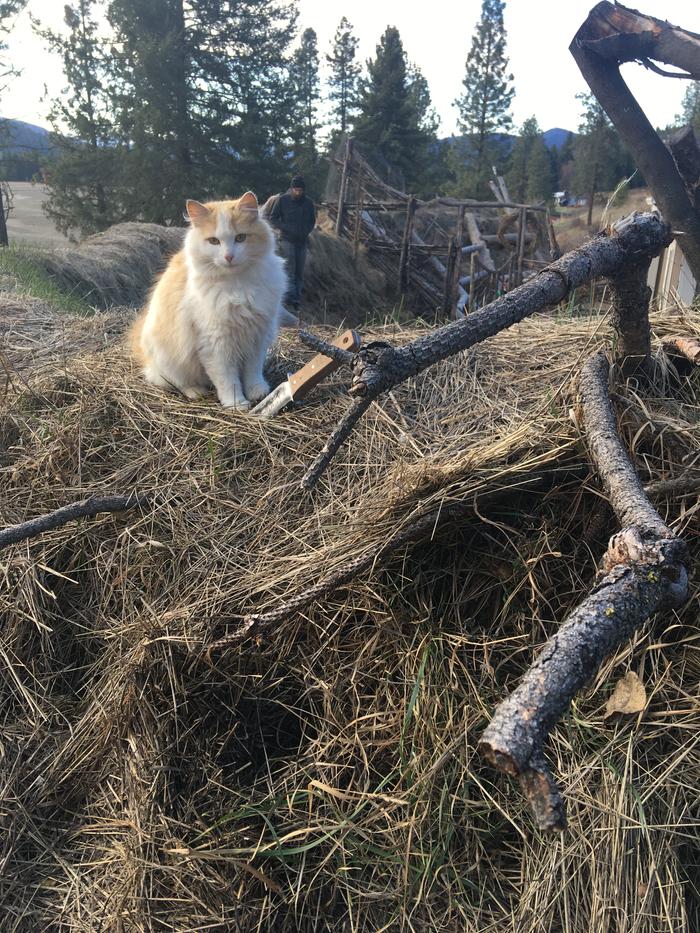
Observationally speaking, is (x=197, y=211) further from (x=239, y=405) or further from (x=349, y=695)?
(x=349, y=695)

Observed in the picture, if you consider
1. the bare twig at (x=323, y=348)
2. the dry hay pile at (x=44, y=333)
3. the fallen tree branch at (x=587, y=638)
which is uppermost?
the bare twig at (x=323, y=348)

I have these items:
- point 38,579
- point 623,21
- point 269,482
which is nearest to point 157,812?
point 38,579

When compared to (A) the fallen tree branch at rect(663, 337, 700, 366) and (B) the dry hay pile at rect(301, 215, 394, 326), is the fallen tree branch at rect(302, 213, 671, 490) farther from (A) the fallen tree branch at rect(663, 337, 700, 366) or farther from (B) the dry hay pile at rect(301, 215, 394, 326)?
(B) the dry hay pile at rect(301, 215, 394, 326)

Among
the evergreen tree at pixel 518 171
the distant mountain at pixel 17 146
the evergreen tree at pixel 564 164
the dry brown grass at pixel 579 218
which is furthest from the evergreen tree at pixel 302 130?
the evergreen tree at pixel 564 164

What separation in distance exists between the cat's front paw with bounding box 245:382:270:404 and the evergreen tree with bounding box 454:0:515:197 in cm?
3572

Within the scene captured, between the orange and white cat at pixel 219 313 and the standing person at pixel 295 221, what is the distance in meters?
6.80

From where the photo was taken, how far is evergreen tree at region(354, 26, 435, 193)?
90.4 ft

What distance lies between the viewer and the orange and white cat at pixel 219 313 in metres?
3.15

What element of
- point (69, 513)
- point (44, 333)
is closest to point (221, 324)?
point (69, 513)

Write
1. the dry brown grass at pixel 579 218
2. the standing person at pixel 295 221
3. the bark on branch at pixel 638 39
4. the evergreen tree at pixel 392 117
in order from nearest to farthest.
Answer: the bark on branch at pixel 638 39 < the standing person at pixel 295 221 < the evergreen tree at pixel 392 117 < the dry brown grass at pixel 579 218

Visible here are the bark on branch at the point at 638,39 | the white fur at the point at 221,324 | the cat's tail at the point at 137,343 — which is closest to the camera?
the white fur at the point at 221,324

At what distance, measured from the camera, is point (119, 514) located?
2.42 meters

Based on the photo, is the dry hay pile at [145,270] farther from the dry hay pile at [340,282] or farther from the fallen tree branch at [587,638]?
the fallen tree branch at [587,638]

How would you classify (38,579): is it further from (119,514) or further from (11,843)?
(11,843)
